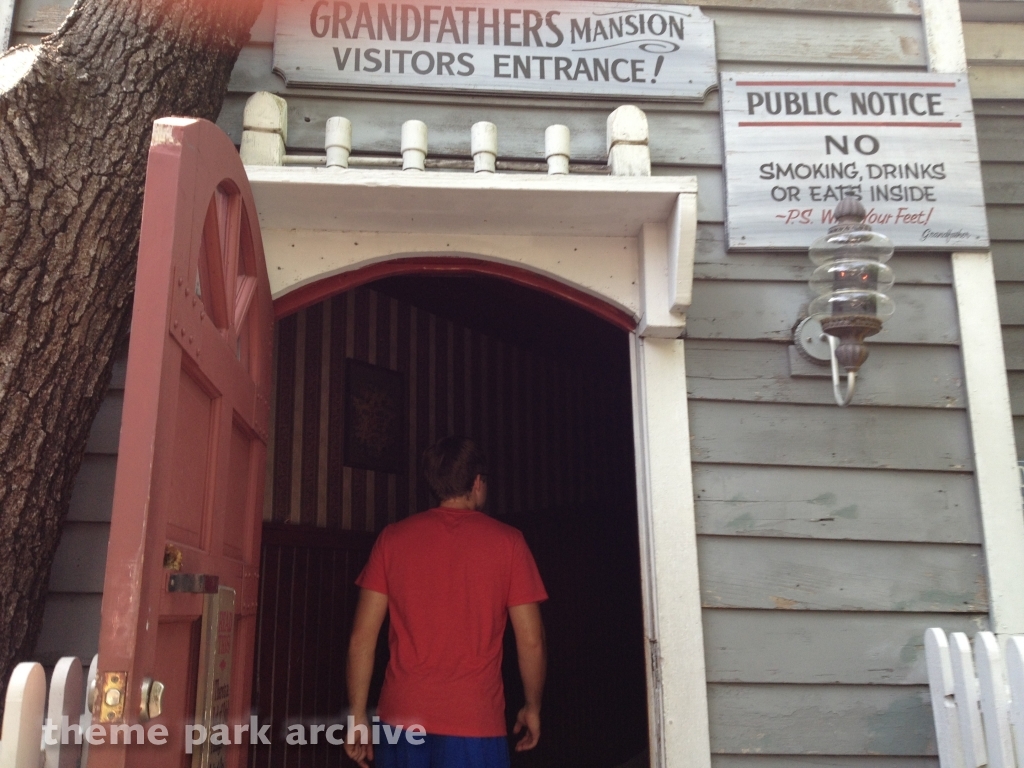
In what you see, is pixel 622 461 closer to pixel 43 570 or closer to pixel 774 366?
pixel 774 366

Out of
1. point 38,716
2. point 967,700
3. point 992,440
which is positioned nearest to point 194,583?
point 38,716

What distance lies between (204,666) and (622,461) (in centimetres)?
383

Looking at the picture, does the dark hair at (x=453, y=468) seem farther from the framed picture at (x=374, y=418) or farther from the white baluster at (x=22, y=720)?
the framed picture at (x=374, y=418)

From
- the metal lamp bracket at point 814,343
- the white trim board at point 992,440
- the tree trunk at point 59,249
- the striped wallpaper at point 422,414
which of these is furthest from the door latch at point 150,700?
the striped wallpaper at point 422,414

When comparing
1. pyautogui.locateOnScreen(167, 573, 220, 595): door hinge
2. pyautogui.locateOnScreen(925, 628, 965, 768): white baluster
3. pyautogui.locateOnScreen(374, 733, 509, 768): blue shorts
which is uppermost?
pyautogui.locateOnScreen(167, 573, 220, 595): door hinge

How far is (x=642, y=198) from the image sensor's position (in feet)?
7.88

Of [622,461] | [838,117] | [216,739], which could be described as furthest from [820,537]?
[622,461]

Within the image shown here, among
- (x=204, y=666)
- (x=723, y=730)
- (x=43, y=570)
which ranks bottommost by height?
(x=723, y=730)

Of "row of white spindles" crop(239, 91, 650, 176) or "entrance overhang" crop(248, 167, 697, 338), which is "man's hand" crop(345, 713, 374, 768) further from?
"row of white spindles" crop(239, 91, 650, 176)

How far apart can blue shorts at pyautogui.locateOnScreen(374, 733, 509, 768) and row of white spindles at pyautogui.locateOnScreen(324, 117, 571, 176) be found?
1571 mm

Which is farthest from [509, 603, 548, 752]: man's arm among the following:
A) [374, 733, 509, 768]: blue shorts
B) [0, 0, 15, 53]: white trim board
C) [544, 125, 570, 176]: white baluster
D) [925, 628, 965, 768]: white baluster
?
[0, 0, 15, 53]: white trim board

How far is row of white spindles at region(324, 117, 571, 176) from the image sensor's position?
8.00 ft

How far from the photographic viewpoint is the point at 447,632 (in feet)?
8.56

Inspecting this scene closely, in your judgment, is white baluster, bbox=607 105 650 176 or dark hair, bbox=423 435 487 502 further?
dark hair, bbox=423 435 487 502
